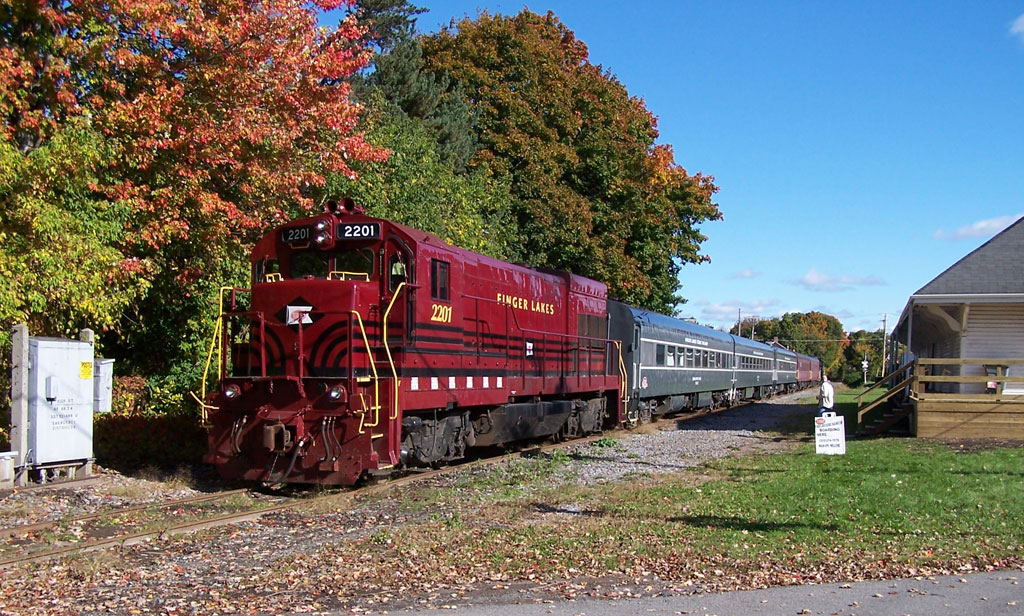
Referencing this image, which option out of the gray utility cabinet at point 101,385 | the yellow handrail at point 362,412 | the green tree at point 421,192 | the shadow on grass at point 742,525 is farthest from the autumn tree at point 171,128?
the shadow on grass at point 742,525

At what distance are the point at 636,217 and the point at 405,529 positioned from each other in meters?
32.4

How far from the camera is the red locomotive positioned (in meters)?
11.4

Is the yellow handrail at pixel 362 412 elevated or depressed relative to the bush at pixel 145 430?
elevated

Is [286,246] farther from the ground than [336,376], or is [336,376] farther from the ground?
[286,246]

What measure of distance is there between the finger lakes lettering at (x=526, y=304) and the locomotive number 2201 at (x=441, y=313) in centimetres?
221

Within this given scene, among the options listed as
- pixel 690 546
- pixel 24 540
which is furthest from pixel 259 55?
pixel 690 546

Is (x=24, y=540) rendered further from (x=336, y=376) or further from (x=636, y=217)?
(x=636, y=217)

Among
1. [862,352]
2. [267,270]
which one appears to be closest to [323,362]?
[267,270]

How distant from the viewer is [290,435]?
11.5m

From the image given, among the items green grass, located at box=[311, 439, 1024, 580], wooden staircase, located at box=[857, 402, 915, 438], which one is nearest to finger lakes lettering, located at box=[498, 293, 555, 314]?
green grass, located at box=[311, 439, 1024, 580]

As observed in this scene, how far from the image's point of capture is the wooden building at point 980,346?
64.3 feet

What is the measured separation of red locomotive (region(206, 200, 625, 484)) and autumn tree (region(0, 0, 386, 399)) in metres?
2.61

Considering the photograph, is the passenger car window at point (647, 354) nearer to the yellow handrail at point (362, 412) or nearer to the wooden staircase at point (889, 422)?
the wooden staircase at point (889, 422)

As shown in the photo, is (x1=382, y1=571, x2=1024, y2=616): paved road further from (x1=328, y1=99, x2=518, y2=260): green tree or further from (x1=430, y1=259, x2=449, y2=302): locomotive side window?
(x1=328, y1=99, x2=518, y2=260): green tree
